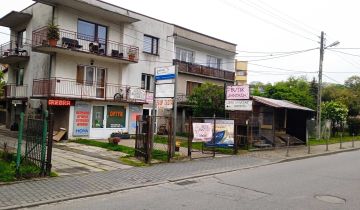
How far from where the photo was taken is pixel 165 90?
48.3ft

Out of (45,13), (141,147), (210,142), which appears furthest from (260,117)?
(45,13)

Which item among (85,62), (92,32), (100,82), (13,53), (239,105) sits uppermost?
(92,32)

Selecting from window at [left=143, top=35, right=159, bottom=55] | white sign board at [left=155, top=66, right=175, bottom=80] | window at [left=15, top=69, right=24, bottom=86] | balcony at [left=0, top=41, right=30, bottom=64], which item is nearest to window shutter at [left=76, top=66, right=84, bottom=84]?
balcony at [left=0, top=41, right=30, bottom=64]

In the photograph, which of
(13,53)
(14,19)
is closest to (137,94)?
(13,53)

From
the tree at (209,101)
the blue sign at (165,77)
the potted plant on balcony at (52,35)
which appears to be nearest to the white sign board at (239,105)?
the blue sign at (165,77)

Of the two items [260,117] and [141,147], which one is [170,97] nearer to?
[141,147]

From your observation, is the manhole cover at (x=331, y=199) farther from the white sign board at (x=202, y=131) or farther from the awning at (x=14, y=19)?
the awning at (x=14, y=19)

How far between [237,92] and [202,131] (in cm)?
392

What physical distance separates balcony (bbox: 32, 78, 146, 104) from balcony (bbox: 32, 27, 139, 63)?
1800 mm

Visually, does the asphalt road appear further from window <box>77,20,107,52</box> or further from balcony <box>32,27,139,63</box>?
window <box>77,20,107,52</box>

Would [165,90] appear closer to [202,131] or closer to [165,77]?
[165,77]

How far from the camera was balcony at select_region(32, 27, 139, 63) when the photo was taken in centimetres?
2144

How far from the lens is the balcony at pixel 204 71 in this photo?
32031mm

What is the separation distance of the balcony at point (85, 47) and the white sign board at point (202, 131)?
32.9ft
